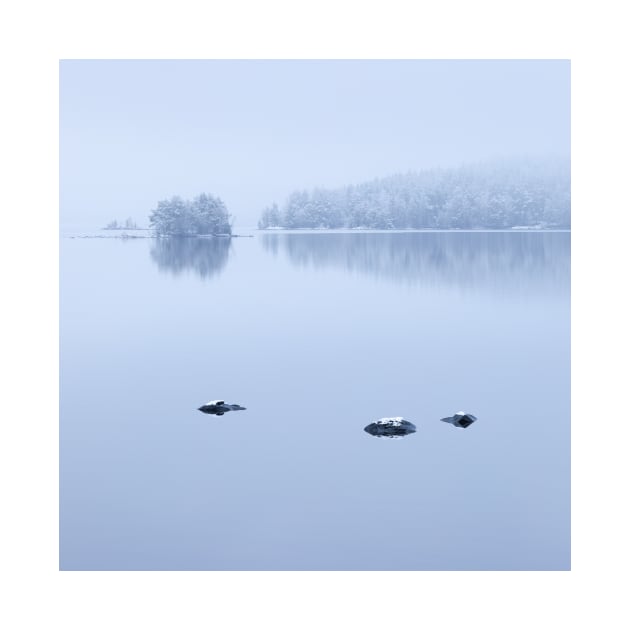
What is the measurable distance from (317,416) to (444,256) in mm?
7105

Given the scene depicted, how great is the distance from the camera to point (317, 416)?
23.3 feet

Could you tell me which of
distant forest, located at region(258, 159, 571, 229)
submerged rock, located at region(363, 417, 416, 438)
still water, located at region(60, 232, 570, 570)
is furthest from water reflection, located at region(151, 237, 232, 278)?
submerged rock, located at region(363, 417, 416, 438)

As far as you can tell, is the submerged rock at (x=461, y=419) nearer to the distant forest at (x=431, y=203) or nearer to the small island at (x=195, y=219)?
the distant forest at (x=431, y=203)

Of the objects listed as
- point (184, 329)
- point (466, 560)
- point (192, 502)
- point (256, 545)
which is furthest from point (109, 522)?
point (184, 329)

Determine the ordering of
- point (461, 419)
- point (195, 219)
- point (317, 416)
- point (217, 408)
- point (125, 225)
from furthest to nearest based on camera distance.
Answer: point (195, 219)
point (125, 225)
point (217, 408)
point (317, 416)
point (461, 419)

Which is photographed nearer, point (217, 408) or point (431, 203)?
point (217, 408)

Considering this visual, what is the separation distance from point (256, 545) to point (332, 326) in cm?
531

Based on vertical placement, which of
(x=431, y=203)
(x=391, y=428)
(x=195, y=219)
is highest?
(x=431, y=203)

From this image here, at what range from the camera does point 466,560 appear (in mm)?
5078

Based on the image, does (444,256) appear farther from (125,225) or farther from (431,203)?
(125,225)

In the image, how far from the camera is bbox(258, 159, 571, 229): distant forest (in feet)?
37.1

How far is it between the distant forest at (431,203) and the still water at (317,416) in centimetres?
37

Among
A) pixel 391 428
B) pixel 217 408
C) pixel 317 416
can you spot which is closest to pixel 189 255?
pixel 217 408

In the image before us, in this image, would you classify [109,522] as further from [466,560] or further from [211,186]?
[211,186]
